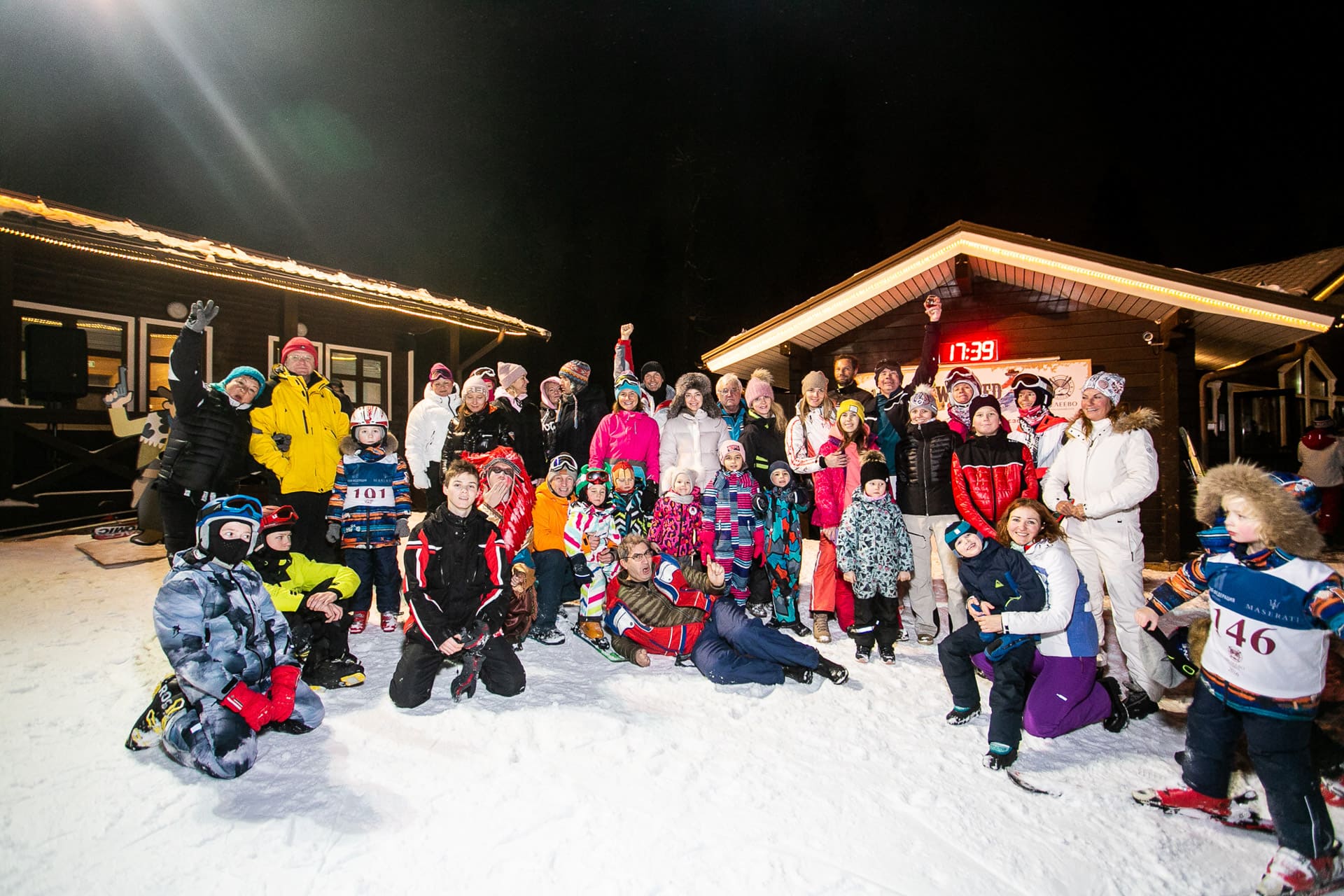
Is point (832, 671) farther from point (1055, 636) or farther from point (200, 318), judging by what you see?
point (200, 318)

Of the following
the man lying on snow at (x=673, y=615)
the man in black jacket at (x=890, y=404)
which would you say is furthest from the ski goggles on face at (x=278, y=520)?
the man in black jacket at (x=890, y=404)

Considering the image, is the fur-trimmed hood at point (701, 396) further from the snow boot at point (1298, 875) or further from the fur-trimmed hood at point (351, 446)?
the snow boot at point (1298, 875)

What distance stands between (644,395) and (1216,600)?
4.17 metres

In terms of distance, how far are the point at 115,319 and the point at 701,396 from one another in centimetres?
1095

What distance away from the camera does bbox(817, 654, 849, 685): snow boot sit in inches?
150

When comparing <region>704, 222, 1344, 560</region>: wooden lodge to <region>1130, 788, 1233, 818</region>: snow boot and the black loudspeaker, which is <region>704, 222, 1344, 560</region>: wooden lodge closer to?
<region>1130, 788, 1233, 818</region>: snow boot

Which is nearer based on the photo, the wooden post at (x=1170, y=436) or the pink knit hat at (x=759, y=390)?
the pink knit hat at (x=759, y=390)

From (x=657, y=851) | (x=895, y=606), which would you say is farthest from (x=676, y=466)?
(x=657, y=851)

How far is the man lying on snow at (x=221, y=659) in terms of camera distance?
108 inches

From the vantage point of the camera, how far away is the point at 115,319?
10.2 meters

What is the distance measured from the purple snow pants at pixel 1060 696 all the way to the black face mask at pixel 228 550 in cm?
387

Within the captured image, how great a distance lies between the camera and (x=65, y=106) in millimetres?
22500

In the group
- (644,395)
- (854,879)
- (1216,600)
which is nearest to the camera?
(854,879)

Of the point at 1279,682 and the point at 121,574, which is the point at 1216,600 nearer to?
the point at 1279,682
